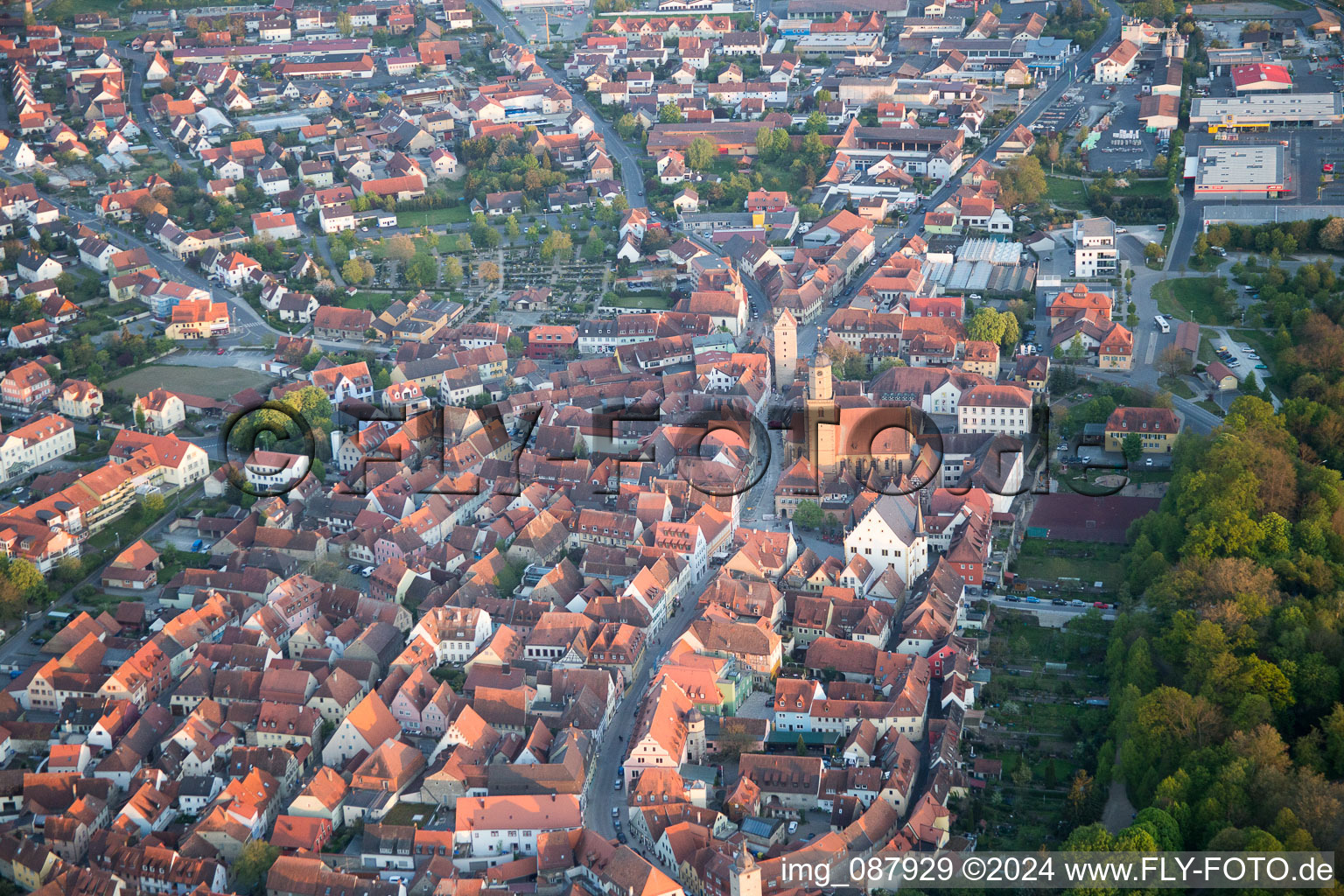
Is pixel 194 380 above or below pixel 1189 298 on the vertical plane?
below

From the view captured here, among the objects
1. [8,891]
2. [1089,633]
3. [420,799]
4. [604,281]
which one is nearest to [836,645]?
[1089,633]

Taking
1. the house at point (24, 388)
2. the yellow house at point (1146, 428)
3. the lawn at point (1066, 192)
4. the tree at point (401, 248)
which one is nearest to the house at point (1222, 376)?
the yellow house at point (1146, 428)

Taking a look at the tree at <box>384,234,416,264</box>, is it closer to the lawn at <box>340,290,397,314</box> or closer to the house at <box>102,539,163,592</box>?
the lawn at <box>340,290,397,314</box>

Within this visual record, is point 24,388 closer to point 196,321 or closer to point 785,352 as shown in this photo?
point 196,321

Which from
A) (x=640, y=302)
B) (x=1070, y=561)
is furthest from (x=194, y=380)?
(x=1070, y=561)

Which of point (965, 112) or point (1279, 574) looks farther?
point (965, 112)

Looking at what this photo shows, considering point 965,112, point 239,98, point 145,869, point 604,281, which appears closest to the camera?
point 145,869

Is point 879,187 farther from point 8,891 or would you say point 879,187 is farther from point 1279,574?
point 8,891
